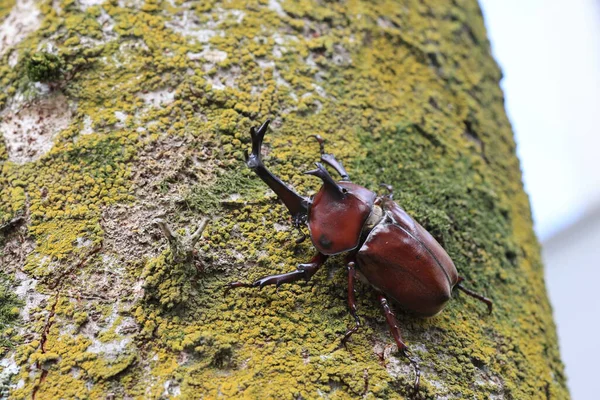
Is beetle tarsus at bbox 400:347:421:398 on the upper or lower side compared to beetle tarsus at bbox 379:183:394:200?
lower

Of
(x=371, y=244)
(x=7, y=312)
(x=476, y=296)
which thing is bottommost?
(x=7, y=312)

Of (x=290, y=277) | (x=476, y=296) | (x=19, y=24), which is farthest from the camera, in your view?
(x=19, y=24)

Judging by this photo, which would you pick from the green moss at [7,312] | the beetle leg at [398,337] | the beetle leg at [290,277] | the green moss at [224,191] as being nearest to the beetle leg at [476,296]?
the beetle leg at [398,337]

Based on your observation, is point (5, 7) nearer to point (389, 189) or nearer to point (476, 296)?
point (389, 189)

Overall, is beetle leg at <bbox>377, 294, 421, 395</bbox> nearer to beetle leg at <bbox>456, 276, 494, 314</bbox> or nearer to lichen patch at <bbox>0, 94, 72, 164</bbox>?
beetle leg at <bbox>456, 276, 494, 314</bbox>

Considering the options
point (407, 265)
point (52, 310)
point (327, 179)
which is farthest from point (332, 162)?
point (52, 310)

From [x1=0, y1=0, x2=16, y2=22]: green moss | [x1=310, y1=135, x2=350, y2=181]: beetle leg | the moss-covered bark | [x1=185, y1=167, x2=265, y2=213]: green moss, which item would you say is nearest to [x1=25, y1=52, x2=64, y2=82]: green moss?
the moss-covered bark

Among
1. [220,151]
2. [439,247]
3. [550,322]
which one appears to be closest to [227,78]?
[220,151]
